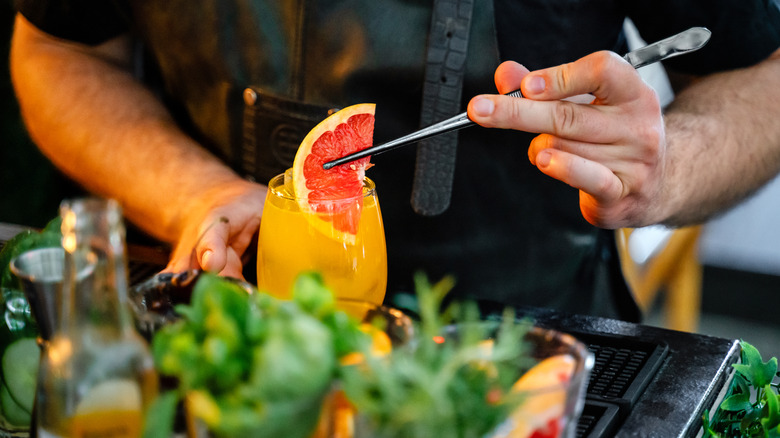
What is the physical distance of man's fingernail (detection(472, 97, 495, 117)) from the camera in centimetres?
95

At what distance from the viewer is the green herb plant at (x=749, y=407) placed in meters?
0.77

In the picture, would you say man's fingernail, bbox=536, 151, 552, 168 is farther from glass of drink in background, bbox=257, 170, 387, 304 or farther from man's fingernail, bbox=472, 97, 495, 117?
glass of drink in background, bbox=257, 170, 387, 304

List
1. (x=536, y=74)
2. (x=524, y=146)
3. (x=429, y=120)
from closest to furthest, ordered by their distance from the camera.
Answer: (x=536, y=74), (x=429, y=120), (x=524, y=146)

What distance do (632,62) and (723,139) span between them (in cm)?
43

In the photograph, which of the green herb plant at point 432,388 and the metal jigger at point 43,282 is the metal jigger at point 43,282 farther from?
the green herb plant at point 432,388

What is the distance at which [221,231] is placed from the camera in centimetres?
104

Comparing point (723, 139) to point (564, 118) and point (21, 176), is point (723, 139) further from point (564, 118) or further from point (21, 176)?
point (21, 176)

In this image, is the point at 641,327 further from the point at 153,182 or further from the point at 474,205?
the point at 153,182

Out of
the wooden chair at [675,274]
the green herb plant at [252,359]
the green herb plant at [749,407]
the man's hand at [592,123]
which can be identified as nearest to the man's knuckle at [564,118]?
the man's hand at [592,123]

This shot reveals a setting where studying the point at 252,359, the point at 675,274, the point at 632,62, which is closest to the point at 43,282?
the point at 252,359

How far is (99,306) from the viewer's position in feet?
1.78

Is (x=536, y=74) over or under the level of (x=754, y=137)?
over

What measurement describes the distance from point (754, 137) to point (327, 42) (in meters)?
0.78

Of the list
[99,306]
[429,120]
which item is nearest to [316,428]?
[99,306]
